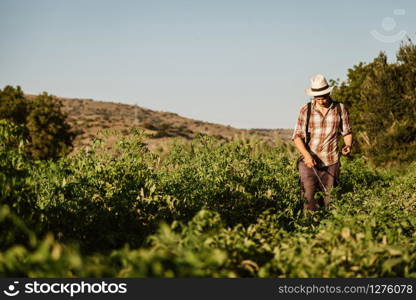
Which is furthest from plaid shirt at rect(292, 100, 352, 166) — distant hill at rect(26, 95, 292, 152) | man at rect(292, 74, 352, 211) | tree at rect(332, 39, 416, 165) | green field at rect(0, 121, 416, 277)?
distant hill at rect(26, 95, 292, 152)

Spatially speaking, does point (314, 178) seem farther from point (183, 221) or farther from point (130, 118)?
point (130, 118)

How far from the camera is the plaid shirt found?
6.45 meters

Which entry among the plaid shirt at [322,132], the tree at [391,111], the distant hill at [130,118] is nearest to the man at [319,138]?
the plaid shirt at [322,132]

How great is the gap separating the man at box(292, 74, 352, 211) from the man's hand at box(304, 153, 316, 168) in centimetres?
7

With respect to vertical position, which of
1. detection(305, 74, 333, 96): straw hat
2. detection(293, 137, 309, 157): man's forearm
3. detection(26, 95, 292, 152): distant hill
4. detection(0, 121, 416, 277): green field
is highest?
detection(26, 95, 292, 152): distant hill

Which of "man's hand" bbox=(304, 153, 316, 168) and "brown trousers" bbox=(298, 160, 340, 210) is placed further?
"brown trousers" bbox=(298, 160, 340, 210)

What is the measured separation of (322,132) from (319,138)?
9 centimetres

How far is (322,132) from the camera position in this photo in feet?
21.2

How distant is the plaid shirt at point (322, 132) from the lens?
6.45 meters

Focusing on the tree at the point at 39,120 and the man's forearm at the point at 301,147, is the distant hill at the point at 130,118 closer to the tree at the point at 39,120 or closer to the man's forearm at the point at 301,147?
A: the tree at the point at 39,120

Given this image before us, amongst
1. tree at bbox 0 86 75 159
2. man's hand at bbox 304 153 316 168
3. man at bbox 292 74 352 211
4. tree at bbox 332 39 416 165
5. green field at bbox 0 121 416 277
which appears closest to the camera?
green field at bbox 0 121 416 277

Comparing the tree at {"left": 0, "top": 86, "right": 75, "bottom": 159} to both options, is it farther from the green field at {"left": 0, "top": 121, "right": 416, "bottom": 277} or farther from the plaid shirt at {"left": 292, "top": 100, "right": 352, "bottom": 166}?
the plaid shirt at {"left": 292, "top": 100, "right": 352, "bottom": 166}

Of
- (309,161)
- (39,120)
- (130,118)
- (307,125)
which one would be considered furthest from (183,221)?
(130,118)

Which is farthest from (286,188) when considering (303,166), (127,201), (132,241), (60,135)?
(60,135)
